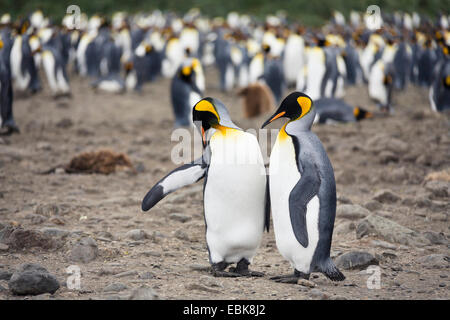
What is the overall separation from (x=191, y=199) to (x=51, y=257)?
2132 millimetres

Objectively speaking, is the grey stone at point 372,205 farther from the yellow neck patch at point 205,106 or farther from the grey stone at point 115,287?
the grey stone at point 115,287

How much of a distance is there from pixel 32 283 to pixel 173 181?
1.06m

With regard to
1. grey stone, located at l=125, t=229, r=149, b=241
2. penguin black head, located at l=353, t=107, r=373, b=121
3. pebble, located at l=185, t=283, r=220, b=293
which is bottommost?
pebble, located at l=185, t=283, r=220, b=293

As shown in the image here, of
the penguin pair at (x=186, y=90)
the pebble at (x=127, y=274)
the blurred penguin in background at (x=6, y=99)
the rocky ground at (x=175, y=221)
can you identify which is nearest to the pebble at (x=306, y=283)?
the rocky ground at (x=175, y=221)

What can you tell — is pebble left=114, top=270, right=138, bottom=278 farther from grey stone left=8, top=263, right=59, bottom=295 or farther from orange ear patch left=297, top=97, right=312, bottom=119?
orange ear patch left=297, top=97, right=312, bottom=119

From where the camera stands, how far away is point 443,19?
2031 centimetres

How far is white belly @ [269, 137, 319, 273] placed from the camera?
357cm

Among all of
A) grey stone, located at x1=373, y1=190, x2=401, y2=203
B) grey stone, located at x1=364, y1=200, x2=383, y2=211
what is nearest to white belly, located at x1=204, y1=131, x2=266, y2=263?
grey stone, located at x1=364, y1=200, x2=383, y2=211

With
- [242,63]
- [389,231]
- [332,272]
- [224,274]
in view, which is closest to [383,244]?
[389,231]

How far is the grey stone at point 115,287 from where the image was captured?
130 inches

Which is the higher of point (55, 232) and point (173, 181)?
point (173, 181)

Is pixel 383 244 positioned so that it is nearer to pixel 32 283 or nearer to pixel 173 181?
pixel 173 181

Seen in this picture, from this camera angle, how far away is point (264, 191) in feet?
12.6

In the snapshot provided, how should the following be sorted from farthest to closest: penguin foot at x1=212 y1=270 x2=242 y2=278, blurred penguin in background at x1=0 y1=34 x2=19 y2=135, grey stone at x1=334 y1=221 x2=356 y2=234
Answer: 1. blurred penguin in background at x1=0 y1=34 x2=19 y2=135
2. grey stone at x1=334 y1=221 x2=356 y2=234
3. penguin foot at x1=212 y1=270 x2=242 y2=278
